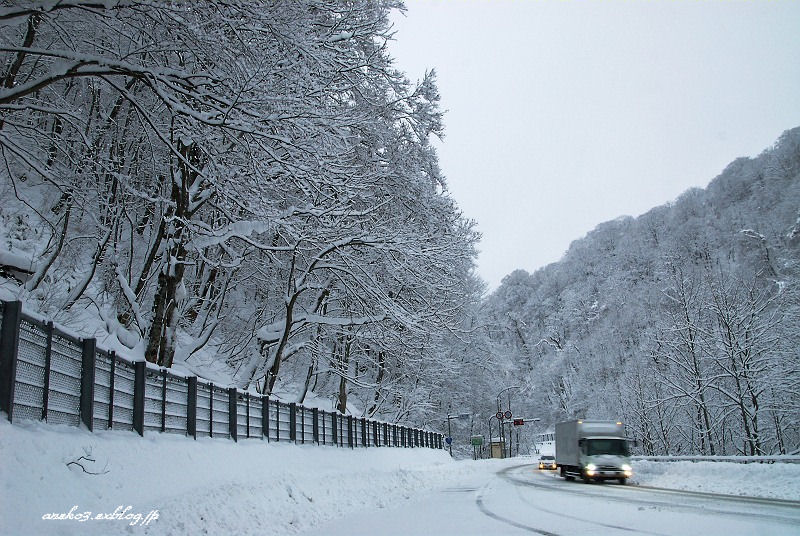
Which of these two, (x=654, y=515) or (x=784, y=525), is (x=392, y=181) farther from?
(x=784, y=525)

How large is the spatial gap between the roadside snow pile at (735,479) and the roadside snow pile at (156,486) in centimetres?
1165

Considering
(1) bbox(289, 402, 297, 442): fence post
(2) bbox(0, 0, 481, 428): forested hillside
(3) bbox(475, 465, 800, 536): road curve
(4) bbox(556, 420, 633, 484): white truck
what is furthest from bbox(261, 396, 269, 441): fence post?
(4) bbox(556, 420, 633, 484): white truck

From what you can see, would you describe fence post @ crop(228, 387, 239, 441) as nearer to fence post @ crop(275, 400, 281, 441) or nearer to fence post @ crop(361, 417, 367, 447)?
fence post @ crop(275, 400, 281, 441)

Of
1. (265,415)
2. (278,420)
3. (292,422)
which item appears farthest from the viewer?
(292,422)

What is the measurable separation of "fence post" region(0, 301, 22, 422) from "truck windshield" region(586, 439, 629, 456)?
24869mm

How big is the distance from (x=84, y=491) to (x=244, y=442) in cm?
752

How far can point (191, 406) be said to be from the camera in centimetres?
1210

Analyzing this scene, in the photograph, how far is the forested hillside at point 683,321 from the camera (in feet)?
123

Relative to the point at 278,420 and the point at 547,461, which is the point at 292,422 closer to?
the point at 278,420

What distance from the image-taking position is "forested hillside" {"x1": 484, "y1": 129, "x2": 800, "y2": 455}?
37.6 meters

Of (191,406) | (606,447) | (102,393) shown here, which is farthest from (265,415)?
(606,447)

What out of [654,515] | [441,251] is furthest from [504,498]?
[441,251]

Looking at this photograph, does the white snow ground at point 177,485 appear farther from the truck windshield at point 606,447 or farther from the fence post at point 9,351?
the truck windshield at point 606,447

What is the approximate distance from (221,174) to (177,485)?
5.25 m
